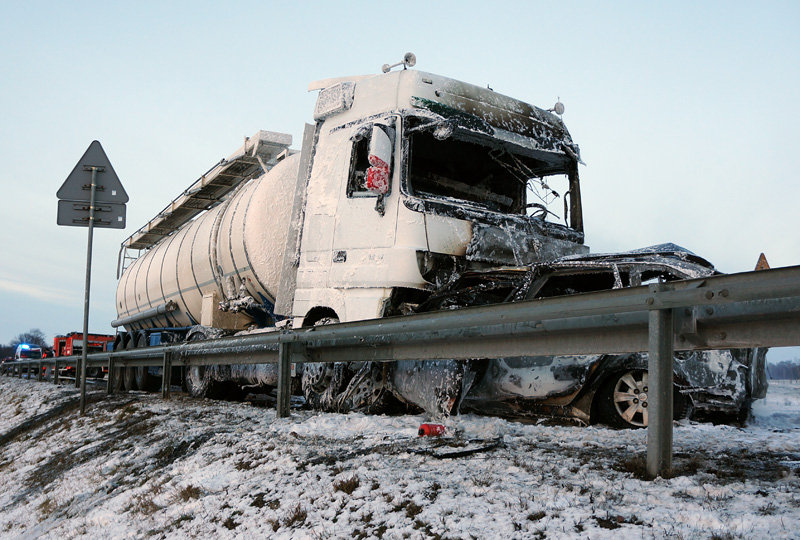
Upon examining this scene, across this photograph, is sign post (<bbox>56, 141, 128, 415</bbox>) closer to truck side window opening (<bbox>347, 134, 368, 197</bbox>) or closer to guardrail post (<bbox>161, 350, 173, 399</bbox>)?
guardrail post (<bbox>161, 350, 173, 399</bbox>)

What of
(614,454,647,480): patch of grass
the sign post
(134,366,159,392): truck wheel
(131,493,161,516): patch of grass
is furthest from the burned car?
(134,366,159,392): truck wheel

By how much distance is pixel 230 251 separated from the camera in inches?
375

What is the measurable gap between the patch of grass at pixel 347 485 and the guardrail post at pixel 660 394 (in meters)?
1.34

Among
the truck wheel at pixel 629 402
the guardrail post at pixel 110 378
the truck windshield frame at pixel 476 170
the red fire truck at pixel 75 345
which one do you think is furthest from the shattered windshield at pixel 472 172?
the red fire truck at pixel 75 345

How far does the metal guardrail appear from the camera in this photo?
2531 millimetres

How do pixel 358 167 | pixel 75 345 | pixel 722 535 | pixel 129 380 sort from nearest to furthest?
pixel 722 535 < pixel 358 167 < pixel 129 380 < pixel 75 345

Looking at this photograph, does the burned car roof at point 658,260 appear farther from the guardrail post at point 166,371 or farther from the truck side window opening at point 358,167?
the guardrail post at point 166,371

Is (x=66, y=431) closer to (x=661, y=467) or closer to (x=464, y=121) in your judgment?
(x=464, y=121)

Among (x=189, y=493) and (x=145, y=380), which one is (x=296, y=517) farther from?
(x=145, y=380)

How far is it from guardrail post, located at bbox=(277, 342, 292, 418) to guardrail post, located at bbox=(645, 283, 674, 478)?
3.37 metres

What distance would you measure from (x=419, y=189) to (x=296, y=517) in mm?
4031

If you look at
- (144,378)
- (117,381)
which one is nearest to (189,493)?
(117,381)

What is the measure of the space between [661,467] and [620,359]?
5.69 feet

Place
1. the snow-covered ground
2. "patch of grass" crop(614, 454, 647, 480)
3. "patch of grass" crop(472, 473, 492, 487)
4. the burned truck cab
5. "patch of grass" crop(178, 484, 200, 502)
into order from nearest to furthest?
the snow-covered ground
"patch of grass" crop(614, 454, 647, 480)
"patch of grass" crop(472, 473, 492, 487)
"patch of grass" crop(178, 484, 200, 502)
the burned truck cab
